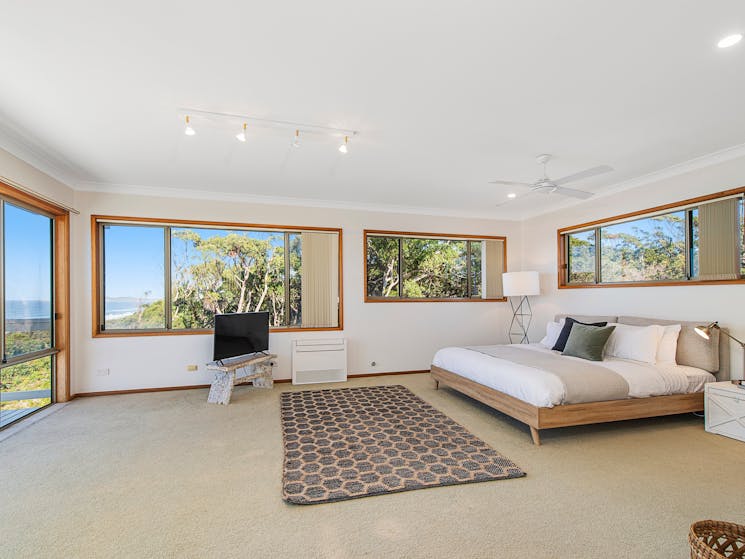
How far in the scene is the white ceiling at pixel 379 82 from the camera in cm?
201

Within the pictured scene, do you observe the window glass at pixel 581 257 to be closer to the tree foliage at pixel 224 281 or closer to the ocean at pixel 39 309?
the tree foliage at pixel 224 281

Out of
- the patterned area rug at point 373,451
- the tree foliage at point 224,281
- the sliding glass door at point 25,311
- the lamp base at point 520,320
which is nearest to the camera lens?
the patterned area rug at point 373,451

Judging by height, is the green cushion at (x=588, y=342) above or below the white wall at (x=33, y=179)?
below

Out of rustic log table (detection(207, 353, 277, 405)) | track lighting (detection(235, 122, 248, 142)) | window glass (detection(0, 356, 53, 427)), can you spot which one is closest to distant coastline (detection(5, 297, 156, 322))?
window glass (detection(0, 356, 53, 427))

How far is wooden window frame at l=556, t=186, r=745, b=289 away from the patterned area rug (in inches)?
114

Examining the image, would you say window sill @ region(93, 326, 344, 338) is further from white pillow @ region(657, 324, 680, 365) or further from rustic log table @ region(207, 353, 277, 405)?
white pillow @ region(657, 324, 680, 365)

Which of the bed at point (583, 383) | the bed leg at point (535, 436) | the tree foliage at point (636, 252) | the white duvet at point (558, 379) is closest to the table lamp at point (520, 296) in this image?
the tree foliage at point (636, 252)

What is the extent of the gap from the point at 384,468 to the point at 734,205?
4099 millimetres

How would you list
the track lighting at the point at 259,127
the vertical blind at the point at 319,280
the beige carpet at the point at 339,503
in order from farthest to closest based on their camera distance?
the vertical blind at the point at 319,280 → the track lighting at the point at 259,127 → the beige carpet at the point at 339,503

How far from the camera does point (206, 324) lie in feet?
17.6

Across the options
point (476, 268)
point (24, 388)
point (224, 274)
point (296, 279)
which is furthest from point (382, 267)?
point (24, 388)

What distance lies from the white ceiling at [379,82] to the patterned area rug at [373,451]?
8.46 feet

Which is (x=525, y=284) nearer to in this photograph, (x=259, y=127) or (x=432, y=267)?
(x=432, y=267)

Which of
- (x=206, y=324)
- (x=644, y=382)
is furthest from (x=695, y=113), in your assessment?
(x=206, y=324)
